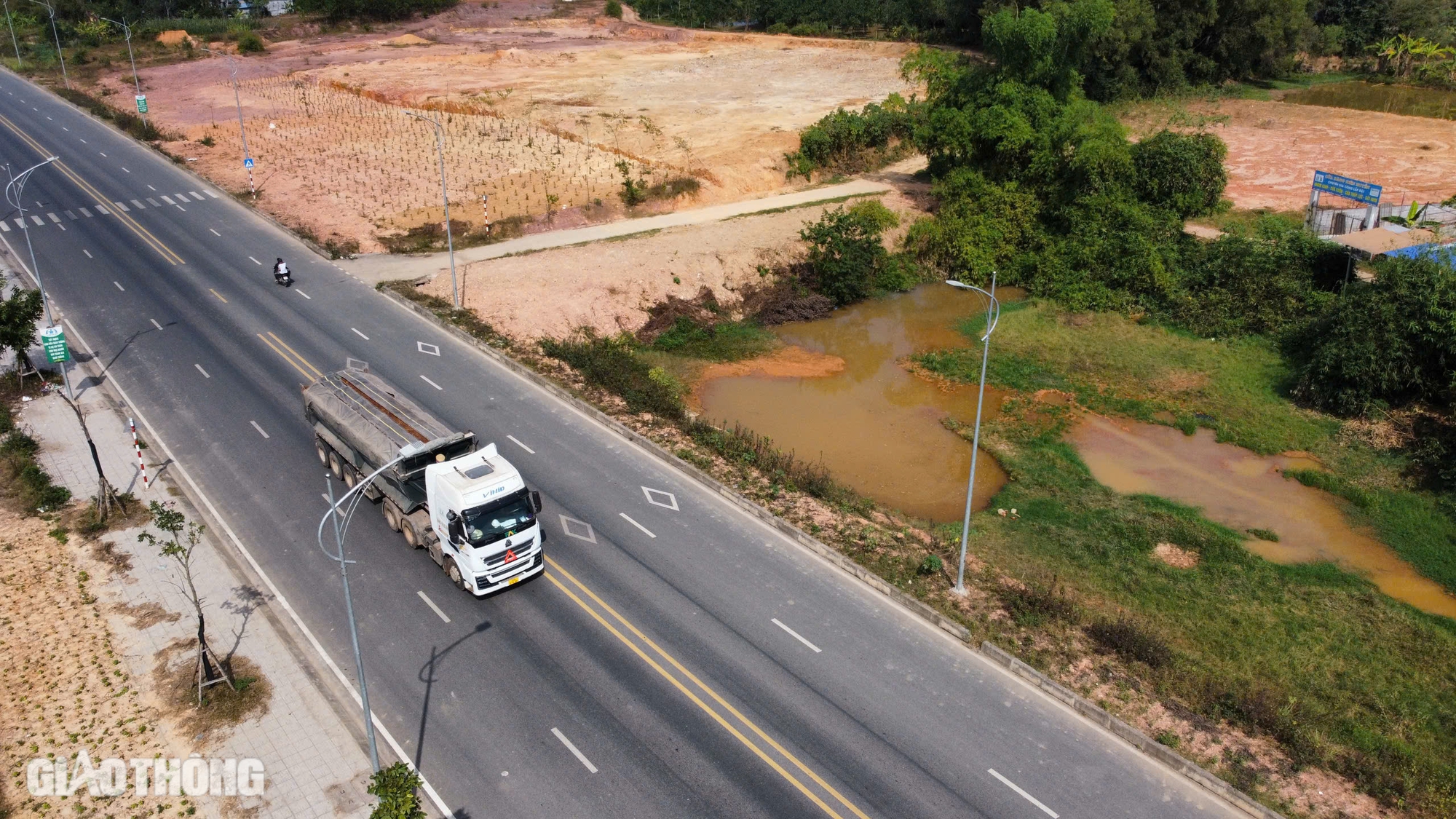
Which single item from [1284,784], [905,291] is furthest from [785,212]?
[1284,784]

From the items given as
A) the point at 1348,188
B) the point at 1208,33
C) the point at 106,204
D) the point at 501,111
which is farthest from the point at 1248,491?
the point at 1208,33

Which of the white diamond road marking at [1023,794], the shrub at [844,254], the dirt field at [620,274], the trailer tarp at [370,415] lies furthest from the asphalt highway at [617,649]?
the shrub at [844,254]

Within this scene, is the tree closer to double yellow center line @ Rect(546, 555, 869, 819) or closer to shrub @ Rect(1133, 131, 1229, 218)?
double yellow center line @ Rect(546, 555, 869, 819)

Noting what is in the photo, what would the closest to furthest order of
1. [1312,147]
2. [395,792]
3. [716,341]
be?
[395,792] → [716,341] → [1312,147]

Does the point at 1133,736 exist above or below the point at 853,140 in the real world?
below

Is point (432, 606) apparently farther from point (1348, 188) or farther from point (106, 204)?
point (1348, 188)

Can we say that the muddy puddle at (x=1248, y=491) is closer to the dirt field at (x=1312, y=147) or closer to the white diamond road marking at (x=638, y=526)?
the white diamond road marking at (x=638, y=526)

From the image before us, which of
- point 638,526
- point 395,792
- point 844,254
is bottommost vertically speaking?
point 638,526
